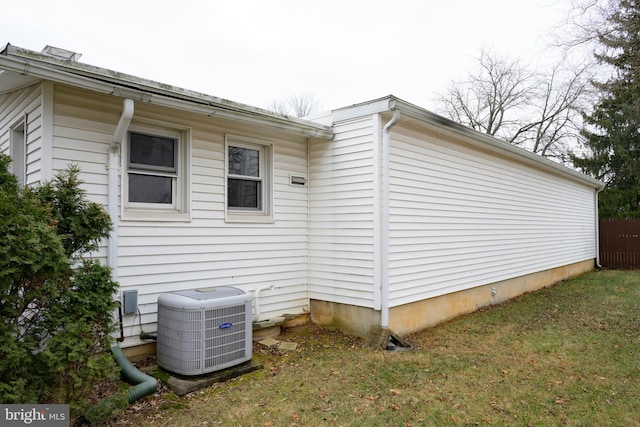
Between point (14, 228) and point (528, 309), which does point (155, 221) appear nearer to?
point (14, 228)

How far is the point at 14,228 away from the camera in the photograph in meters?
2.61

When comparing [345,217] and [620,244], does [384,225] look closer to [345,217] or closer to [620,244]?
[345,217]

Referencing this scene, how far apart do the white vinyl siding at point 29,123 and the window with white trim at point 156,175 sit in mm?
794

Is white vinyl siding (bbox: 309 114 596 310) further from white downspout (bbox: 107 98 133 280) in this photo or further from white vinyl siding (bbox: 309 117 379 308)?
white downspout (bbox: 107 98 133 280)

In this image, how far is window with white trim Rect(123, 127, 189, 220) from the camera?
4.53 meters

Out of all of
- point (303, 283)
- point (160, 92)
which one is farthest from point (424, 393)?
point (160, 92)

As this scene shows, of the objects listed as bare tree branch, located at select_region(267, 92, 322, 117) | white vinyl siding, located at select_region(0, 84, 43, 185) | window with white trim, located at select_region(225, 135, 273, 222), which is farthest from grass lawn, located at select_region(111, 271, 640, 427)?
bare tree branch, located at select_region(267, 92, 322, 117)

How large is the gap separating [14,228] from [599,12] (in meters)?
6.90

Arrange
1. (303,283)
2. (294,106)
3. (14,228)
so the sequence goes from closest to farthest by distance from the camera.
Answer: (14,228) < (303,283) < (294,106)

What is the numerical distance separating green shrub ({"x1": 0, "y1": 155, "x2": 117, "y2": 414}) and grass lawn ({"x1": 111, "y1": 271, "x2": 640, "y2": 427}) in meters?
0.81

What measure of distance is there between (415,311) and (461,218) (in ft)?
7.10

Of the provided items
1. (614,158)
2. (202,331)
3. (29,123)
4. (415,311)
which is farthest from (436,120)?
(614,158)

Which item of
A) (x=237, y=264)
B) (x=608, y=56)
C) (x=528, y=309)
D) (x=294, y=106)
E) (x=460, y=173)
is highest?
(x=294, y=106)

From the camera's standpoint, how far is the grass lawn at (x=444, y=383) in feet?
11.4
